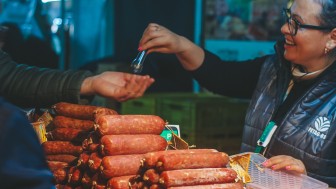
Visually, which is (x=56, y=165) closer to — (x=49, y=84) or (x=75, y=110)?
(x=75, y=110)

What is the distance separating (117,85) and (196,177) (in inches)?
43.0

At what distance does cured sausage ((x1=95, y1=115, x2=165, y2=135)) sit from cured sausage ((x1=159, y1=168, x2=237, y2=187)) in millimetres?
371

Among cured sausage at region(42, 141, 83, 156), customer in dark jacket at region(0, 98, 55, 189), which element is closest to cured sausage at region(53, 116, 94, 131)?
cured sausage at region(42, 141, 83, 156)

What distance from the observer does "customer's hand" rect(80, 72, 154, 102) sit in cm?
316

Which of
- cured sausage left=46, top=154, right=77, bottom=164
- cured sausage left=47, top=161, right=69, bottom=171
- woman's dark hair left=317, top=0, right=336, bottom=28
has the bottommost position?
cured sausage left=47, top=161, right=69, bottom=171

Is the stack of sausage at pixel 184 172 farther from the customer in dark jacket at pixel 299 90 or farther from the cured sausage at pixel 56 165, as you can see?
the customer in dark jacket at pixel 299 90

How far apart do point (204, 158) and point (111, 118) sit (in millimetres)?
502

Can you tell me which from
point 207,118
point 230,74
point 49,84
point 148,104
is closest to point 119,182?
point 49,84

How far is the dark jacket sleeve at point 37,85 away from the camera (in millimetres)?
3348

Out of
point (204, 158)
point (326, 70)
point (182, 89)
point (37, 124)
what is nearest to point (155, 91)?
point (182, 89)

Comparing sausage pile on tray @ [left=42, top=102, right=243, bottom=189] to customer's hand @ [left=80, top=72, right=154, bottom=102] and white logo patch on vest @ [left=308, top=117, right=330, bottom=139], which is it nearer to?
customer's hand @ [left=80, top=72, right=154, bottom=102]

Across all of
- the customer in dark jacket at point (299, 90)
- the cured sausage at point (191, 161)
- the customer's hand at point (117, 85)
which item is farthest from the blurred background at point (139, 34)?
the cured sausage at point (191, 161)

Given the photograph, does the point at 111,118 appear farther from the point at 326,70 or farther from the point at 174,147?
the point at 326,70

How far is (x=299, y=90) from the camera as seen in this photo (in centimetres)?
382
